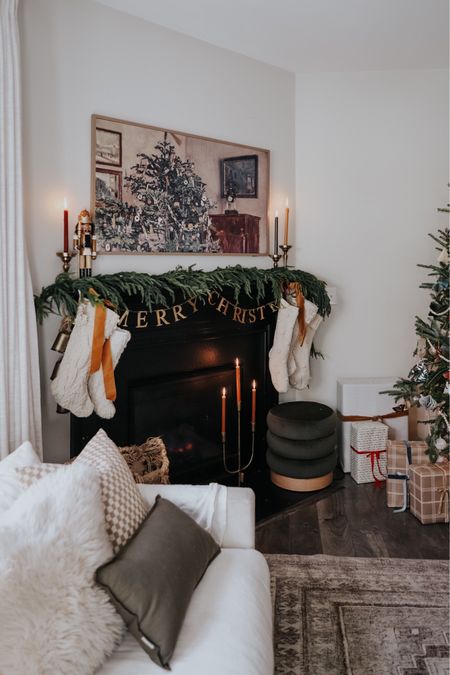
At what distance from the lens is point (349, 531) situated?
278 centimetres

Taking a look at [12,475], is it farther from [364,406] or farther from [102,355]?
[364,406]

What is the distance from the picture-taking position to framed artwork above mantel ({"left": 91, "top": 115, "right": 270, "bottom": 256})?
9.03ft

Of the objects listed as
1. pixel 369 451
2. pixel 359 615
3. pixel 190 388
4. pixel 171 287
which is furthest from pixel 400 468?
pixel 171 287

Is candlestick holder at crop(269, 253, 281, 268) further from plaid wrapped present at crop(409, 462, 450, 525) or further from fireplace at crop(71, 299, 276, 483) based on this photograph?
plaid wrapped present at crop(409, 462, 450, 525)

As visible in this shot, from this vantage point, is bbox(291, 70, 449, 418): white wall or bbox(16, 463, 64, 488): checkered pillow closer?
bbox(16, 463, 64, 488): checkered pillow

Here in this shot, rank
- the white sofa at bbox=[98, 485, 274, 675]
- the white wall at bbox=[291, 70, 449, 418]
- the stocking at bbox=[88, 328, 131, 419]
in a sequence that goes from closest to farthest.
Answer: the white sofa at bbox=[98, 485, 274, 675] < the stocking at bbox=[88, 328, 131, 419] < the white wall at bbox=[291, 70, 449, 418]

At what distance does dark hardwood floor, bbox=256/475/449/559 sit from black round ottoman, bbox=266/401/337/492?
13 centimetres

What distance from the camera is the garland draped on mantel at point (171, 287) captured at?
2486 millimetres

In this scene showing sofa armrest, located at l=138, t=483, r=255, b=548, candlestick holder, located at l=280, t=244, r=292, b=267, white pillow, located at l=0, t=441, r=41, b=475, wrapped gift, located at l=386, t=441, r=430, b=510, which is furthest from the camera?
candlestick holder, located at l=280, t=244, r=292, b=267

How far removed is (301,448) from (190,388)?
0.74 metres

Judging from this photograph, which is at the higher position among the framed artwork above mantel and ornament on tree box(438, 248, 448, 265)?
the framed artwork above mantel

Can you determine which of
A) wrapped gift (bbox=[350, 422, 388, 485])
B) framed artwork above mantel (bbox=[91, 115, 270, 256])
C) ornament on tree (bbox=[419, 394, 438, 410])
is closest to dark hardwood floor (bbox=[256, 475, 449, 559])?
wrapped gift (bbox=[350, 422, 388, 485])

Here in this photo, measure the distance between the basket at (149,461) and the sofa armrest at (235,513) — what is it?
0.63 meters

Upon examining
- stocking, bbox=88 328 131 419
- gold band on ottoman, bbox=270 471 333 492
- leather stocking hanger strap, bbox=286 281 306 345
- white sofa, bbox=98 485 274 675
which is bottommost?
gold band on ottoman, bbox=270 471 333 492
